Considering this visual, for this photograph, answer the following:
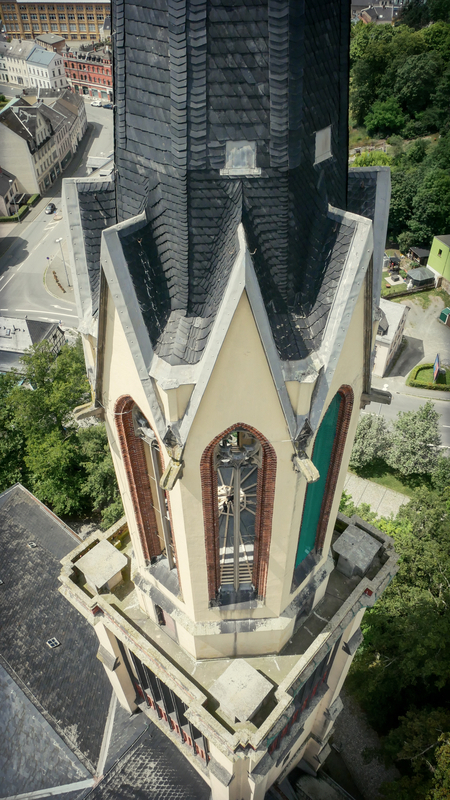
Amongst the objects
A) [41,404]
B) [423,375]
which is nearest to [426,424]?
[423,375]

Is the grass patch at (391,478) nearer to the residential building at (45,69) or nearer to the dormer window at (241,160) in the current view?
the dormer window at (241,160)

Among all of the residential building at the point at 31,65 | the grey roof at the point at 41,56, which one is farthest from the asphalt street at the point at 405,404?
the residential building at the point at 31,65

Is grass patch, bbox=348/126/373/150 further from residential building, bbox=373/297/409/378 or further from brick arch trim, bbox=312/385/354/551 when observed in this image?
brick arch trim, bbox=312/385/354/551

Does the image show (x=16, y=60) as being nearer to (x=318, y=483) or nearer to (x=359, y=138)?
(x=359, y=138)

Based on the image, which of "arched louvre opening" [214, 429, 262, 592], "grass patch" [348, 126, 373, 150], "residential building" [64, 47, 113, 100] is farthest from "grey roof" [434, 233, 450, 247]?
"residential building" [64, 47, 113, 100]

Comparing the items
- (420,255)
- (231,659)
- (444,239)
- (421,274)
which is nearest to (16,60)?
(420,255)
